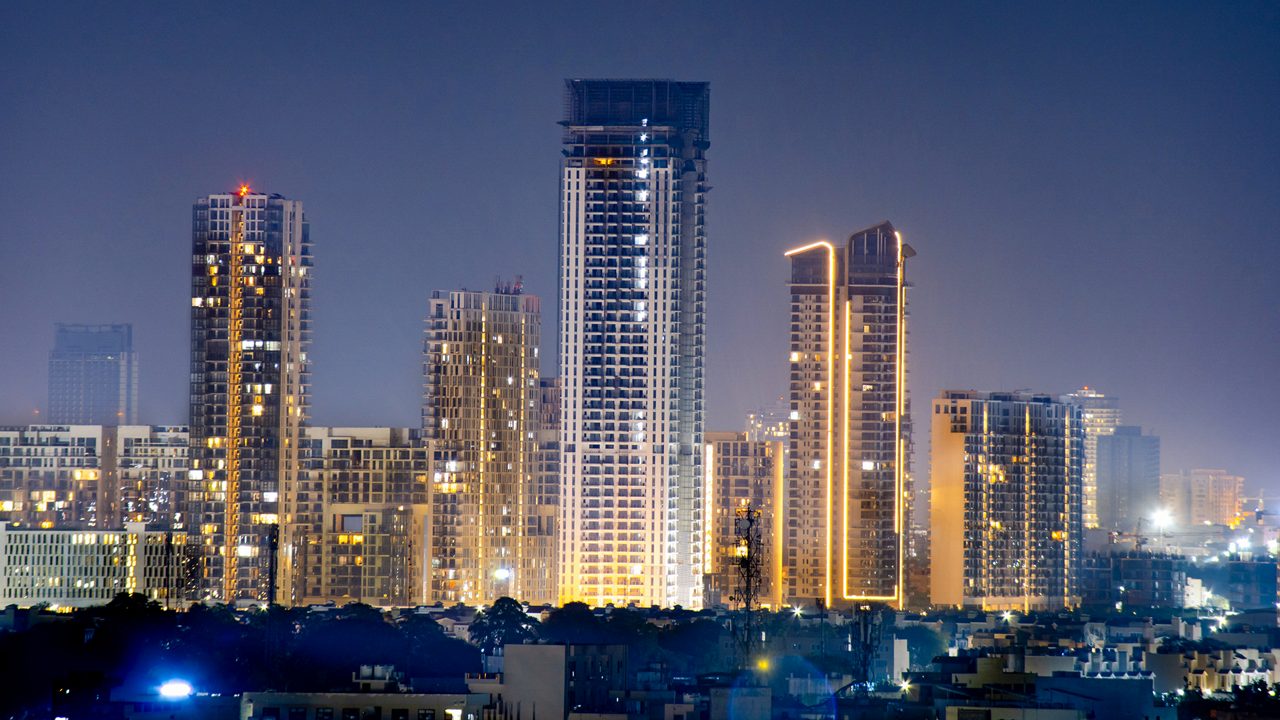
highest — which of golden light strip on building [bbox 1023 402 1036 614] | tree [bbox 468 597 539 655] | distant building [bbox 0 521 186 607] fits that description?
golden light strip on building [bbox 1023 402 1036 614]

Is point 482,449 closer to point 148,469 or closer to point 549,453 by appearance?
point 549,453

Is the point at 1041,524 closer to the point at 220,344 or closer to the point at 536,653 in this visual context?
the point at 220,344

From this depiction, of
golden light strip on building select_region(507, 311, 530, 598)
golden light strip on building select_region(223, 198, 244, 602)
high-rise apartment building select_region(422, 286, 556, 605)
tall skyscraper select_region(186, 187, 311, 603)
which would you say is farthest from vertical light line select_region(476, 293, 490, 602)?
golden light strip on building select_region(223, 198, 244, 602)

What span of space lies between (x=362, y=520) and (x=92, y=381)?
2225 inches

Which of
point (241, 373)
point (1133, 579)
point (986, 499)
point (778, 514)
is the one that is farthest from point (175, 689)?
point (1133, 579)

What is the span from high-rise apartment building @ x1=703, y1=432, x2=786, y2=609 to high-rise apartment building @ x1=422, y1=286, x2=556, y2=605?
12.6 metres

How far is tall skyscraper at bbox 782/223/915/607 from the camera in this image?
13488 centimetres

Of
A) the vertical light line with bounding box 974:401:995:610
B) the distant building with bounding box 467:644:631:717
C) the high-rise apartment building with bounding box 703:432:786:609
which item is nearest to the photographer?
the distant building with bounding box 467:644:631:717

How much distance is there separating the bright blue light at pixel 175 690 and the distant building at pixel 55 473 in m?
82.9

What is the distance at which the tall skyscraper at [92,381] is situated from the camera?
177750 mm

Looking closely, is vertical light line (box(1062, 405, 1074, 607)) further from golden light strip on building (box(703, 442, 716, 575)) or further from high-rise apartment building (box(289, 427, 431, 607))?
high-rise apartment building (box(289, 427, 431, 607))

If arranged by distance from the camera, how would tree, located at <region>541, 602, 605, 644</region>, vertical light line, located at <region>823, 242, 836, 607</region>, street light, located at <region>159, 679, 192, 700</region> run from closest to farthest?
1. street light, located at <region>159, 679, 192, 700</region>
2. tree, located at <region>541, 602, 605, 644</region>
3. vertical light line, located at <region>823, 242, 836, 607</region>

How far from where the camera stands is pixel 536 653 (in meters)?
58.9

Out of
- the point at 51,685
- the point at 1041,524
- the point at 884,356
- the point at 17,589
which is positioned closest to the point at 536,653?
the point at 51,685
